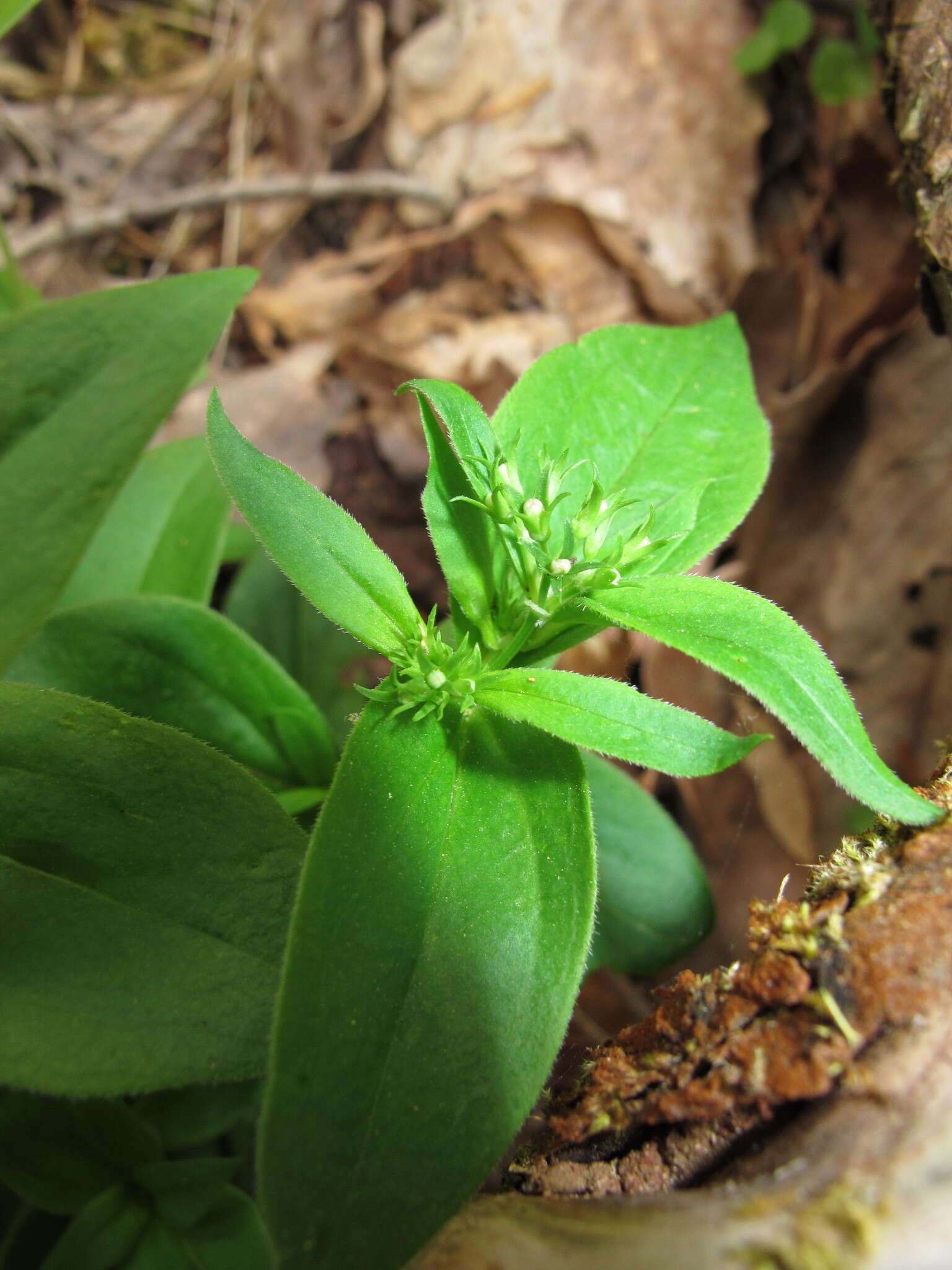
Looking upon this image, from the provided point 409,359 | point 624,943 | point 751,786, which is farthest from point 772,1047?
point 409,359

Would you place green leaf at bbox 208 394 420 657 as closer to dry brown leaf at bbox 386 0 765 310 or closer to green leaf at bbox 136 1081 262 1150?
green leaf at bbox 136 1081 262 1150

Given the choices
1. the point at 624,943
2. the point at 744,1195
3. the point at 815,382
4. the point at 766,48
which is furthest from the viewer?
the point at 766,48

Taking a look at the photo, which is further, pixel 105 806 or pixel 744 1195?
pixel 105 806

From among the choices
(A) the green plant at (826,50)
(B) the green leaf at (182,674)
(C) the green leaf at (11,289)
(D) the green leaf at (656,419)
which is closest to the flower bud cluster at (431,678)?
(D) the green leaf at (656,419)

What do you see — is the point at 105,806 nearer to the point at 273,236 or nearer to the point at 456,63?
A: the point at 273,236

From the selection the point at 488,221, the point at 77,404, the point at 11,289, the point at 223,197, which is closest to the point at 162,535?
the point at 77,404

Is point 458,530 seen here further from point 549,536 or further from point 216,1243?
point 216,1243

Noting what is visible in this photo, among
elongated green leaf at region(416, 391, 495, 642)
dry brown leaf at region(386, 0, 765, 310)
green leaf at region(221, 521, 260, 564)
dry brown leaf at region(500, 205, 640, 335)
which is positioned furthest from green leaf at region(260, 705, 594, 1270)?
dry brown leaf at region(386, 0, 765, 310)
